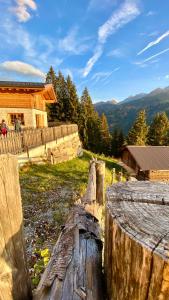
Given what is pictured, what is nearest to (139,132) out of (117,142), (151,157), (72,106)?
(117,142)

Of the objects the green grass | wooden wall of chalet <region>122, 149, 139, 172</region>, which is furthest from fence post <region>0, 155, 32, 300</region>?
wooden wall of chalet <region>122, 149, 139, 172</region>

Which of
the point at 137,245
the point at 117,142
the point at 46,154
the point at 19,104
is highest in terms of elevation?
the point at 19,104

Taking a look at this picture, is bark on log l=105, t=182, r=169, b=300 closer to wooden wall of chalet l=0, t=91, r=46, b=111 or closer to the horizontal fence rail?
the horizontal fence rail

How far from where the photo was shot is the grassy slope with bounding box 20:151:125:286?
4.82 m

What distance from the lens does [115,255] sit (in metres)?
0.93

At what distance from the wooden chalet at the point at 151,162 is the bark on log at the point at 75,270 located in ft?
63.5

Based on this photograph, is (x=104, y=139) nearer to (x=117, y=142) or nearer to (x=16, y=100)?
(x=117, y=142)

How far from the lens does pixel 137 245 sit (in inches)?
30.3

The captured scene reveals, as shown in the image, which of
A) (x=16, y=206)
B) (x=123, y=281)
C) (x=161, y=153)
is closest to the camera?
(x=123, y=281)

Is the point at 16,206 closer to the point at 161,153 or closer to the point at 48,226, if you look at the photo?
the point at 48,226

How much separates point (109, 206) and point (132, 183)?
1.29ft

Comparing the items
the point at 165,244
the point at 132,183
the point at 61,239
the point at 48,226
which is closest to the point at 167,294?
the point at 165,244

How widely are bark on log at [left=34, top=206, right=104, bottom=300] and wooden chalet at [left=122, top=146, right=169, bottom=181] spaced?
762 inches

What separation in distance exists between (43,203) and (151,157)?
20359mm
